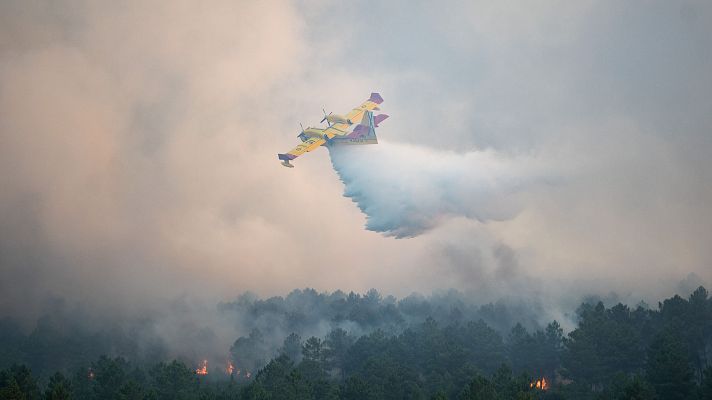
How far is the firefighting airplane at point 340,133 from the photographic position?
271 ft

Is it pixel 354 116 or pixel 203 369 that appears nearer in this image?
pixel 354 116

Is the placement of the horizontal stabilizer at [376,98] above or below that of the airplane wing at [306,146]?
above

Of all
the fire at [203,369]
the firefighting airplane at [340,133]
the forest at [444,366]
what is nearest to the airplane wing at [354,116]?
the firefighting airplane at [340,133]

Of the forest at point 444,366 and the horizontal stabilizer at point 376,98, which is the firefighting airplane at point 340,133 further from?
the forest at point 444,366

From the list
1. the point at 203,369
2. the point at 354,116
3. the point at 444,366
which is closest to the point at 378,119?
the point at 354,116

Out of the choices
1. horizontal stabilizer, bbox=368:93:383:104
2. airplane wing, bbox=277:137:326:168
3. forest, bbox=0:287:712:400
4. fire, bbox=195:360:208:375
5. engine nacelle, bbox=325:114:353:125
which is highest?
horizontal stabilizer, bbox=368:93:383:104

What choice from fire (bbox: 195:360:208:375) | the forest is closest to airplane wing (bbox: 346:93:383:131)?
the forest

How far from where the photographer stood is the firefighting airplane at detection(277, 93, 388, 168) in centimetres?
8250

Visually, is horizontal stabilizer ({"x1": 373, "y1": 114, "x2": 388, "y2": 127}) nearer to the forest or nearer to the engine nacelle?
the engine nacelle

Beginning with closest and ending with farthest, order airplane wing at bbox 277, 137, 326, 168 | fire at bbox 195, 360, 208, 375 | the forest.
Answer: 1. the forest
2. airplane wing at bbox 277, 137, 326, 168
3. fire at bbox 195, 360, 208, 375

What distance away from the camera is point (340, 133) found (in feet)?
274

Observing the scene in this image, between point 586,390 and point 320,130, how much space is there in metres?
46.3

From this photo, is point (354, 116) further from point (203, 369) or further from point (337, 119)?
point (203, 369)

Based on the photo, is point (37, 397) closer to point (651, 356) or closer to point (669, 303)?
point (651, 356)
